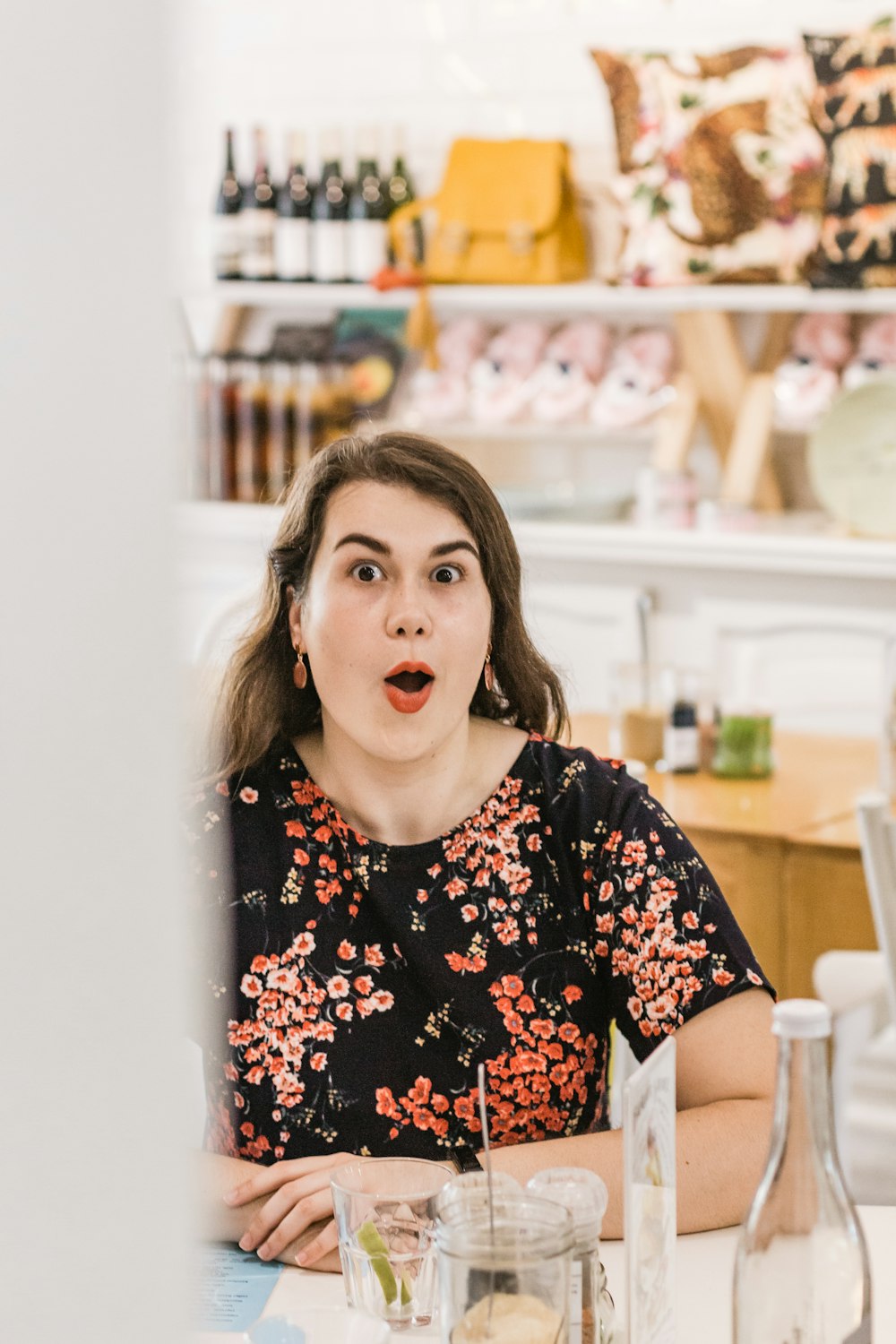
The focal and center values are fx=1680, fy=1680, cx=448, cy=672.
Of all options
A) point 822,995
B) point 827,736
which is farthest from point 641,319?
point 822,995

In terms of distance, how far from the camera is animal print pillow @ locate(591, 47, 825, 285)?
3559mm

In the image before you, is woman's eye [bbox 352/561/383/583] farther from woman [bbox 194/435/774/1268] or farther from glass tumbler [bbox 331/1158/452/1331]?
glass tumbler [bbox 331/1158/452/1331]

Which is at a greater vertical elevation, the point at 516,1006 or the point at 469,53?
the point at 469,53

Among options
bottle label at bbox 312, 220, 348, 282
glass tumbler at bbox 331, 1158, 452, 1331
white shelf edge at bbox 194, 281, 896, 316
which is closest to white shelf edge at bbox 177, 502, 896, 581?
white shelf edge at bbox 194, 281, 896, 316

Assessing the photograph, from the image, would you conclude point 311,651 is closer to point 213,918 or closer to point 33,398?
point 213,918

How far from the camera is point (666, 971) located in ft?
4.40

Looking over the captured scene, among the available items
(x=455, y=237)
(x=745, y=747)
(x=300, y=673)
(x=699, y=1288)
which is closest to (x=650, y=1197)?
(x=699, y=1288)

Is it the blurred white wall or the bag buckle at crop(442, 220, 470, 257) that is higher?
the bag buckle at crop(442, 220, 470, 257)

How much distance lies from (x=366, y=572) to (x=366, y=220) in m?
2.81

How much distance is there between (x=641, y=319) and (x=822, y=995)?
6.90 feet

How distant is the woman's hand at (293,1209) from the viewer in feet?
3.71

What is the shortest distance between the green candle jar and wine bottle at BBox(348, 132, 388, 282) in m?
1.75

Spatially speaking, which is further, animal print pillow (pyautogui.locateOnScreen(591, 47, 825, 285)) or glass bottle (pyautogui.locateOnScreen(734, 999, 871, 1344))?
animal print pillow (pyautogui.locateOnScreen(591, 47, 825, 285))

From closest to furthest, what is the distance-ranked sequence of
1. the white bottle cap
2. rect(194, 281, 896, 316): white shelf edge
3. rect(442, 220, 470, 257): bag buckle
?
1. the white bottle cap
2. rect(194, 281, 896, 316): white shelf edge
3. rect(442, 220, 470, 257): bag buckle
